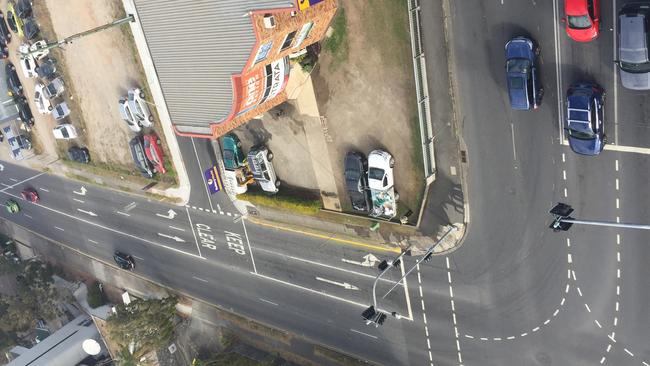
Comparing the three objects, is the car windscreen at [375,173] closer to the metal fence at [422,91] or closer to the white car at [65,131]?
the metal fence at [422,91]

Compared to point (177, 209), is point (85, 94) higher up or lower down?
higher up

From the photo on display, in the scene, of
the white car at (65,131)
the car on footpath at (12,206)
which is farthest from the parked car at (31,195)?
the white car at (65,131)

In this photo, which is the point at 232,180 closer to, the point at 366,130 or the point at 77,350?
the point at 366,130

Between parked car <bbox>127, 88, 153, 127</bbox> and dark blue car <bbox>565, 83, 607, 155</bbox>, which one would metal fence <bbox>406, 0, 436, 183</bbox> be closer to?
dark blue car <bbox>565, 83, 607, 155</bbox>

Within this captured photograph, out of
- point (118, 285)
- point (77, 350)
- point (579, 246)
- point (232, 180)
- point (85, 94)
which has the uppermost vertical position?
point (85, 94)

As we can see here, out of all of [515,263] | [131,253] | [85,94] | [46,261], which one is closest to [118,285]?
[131,253]

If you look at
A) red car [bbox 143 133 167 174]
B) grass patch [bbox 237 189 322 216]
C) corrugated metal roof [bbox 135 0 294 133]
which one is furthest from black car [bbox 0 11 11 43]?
grass patch [bbox 237 189 322 216]
